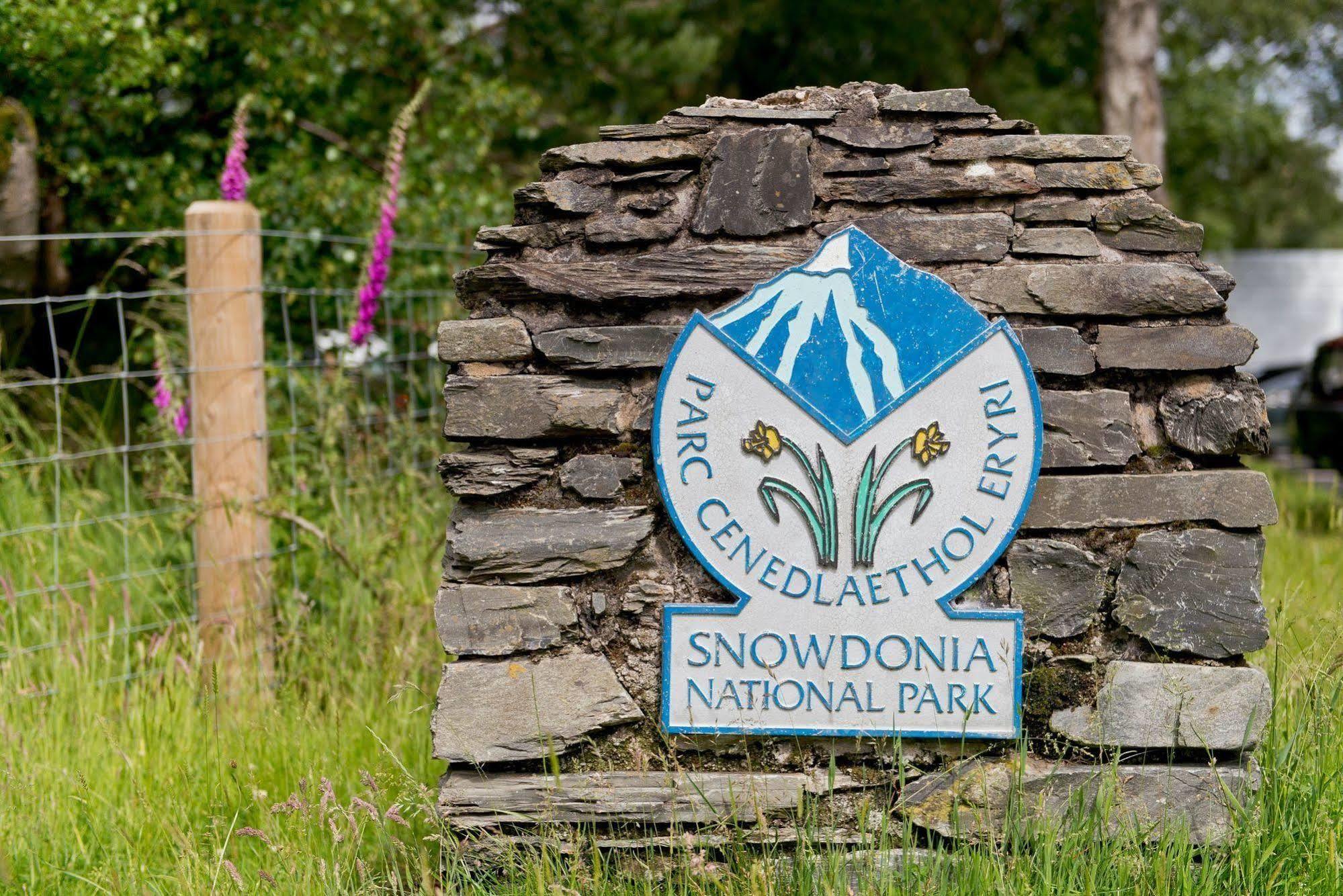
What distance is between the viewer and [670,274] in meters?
2.39

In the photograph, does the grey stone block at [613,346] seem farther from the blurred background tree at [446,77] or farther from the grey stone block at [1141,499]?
the blurred background tree at [446,77]

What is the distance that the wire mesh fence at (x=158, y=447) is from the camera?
3498 mm

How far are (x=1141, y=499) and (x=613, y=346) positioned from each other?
115 centimetres

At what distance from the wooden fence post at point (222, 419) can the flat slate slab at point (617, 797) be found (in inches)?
56.4

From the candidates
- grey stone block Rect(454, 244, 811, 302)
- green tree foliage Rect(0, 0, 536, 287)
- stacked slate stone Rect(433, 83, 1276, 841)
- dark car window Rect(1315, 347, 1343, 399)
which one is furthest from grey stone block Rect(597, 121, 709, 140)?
dark car window Rect(1315, 347, 1343, 399)

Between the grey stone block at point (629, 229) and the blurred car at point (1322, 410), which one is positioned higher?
the grey stone block at point (629, 229)

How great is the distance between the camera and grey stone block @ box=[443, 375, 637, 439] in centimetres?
239

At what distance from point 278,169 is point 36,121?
→ 107cm

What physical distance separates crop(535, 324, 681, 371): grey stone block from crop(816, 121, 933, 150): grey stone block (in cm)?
53

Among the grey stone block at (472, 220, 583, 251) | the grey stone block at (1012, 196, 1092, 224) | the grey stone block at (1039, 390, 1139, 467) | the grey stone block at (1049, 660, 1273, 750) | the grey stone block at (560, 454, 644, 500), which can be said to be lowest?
the grey stone block at (1049, 660, 1273, 750)

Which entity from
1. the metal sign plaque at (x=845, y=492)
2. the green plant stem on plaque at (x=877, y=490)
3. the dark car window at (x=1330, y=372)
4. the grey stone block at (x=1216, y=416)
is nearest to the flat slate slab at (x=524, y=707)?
the metal sign plaque at (x=845, y=492)

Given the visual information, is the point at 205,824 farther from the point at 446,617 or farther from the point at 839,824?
the point at 839,824

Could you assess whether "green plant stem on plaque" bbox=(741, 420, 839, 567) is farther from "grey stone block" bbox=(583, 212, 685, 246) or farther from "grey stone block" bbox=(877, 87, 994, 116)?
"grey stone block" bbox=(877, 87, 994, 116)

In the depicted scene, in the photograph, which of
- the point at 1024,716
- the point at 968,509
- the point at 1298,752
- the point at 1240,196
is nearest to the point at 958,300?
the point at 968,509
